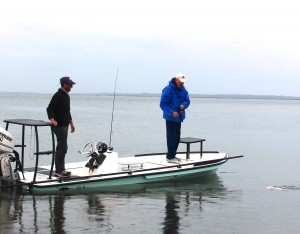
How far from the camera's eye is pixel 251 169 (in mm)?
15594

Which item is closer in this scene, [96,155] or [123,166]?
[96,155]

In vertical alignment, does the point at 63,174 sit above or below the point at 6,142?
below

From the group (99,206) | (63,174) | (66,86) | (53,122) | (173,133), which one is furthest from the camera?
(173,133)

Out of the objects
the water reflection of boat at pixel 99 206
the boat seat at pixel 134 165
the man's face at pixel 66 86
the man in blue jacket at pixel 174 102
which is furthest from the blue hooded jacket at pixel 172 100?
the man's face at pixel 66 86

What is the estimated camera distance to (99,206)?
9039 mm

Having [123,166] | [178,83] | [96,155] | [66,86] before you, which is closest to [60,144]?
[96,155]

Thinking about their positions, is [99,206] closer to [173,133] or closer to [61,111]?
[61,111]

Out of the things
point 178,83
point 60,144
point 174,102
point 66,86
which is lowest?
point 60,144

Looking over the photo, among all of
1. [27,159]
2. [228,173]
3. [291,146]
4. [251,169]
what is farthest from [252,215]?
[291,146]

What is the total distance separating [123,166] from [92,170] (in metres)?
1.37

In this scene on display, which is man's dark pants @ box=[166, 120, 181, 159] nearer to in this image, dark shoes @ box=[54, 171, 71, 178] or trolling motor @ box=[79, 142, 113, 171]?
trolling motor @ box=[79, 142, 113, 171]

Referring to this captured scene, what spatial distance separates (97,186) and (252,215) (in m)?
2.93

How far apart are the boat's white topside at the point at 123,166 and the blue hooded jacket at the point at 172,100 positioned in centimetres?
105

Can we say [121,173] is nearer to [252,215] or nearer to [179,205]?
[179,205]
